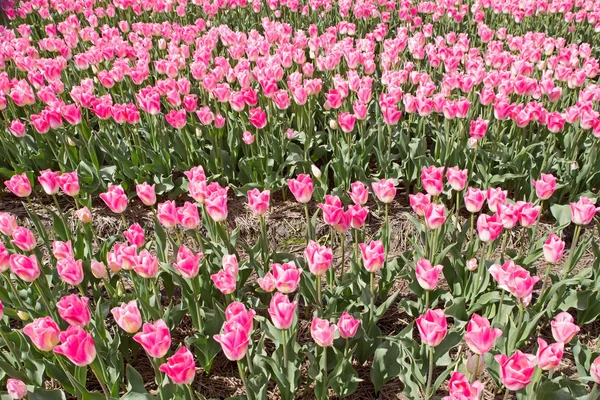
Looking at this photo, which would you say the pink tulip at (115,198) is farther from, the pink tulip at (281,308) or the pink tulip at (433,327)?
the pink tulip at (433,327)

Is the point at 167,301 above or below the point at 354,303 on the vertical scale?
below

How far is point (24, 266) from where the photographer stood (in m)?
2.05

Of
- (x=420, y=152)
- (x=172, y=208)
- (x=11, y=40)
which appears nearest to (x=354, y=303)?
(x=172, y=208)

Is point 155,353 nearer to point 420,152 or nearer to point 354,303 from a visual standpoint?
point 354,303

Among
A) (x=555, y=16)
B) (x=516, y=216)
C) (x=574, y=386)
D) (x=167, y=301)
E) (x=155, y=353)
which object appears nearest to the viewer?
(x=155, y=353)

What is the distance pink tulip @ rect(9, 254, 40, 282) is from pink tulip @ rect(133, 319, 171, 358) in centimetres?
62

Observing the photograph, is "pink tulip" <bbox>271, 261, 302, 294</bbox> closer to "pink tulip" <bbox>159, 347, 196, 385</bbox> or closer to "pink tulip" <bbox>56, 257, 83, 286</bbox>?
"pink tulip" <bbox>159, 347, 196, 385</bbox>

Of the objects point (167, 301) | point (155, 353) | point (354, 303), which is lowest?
point (167, 301)

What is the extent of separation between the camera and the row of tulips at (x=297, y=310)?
1.75 meters

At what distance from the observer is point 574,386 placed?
74.3 inches

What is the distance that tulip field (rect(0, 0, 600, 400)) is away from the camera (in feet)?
6.48

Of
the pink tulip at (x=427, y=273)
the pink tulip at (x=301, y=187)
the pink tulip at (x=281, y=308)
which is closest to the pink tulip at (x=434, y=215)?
the pink tulip at (x=427, y=273)

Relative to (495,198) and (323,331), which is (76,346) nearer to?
(323,331)

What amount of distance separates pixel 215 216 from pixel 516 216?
3.81 feet
